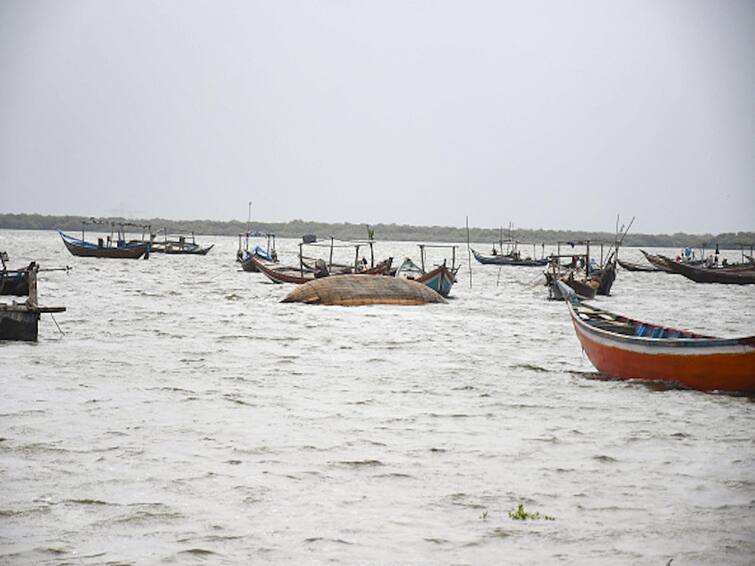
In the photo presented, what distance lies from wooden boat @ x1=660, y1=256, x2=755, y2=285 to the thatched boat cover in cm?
2398

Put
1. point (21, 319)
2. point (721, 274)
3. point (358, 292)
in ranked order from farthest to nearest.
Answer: point (721, 274), point (358, 292), point (21, 319)

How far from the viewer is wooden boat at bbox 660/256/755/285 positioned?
1748 inches

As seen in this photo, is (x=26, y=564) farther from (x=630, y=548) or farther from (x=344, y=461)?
(x=630, y=548)

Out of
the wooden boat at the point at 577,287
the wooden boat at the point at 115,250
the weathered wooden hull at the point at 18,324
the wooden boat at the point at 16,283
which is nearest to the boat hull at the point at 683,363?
the weathered wooden hull at the point at 18,324

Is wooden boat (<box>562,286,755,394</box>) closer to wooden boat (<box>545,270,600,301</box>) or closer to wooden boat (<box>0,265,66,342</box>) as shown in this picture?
wooden boat (<box>0,265,66,342</box>)

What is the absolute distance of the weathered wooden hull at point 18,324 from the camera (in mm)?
14883

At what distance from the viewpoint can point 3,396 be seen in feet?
34.4

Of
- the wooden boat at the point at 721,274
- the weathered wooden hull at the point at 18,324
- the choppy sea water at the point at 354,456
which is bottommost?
the choppy sea water at the point at 354,456

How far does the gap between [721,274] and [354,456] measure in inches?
1613

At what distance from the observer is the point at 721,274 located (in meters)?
45.0

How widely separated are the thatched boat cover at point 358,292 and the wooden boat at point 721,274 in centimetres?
2398

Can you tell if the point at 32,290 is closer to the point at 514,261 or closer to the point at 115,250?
the point at 115,250

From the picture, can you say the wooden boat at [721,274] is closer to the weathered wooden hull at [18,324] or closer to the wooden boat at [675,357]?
the wooden boat at [675,357]

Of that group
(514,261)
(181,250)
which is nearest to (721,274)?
(514,261)
